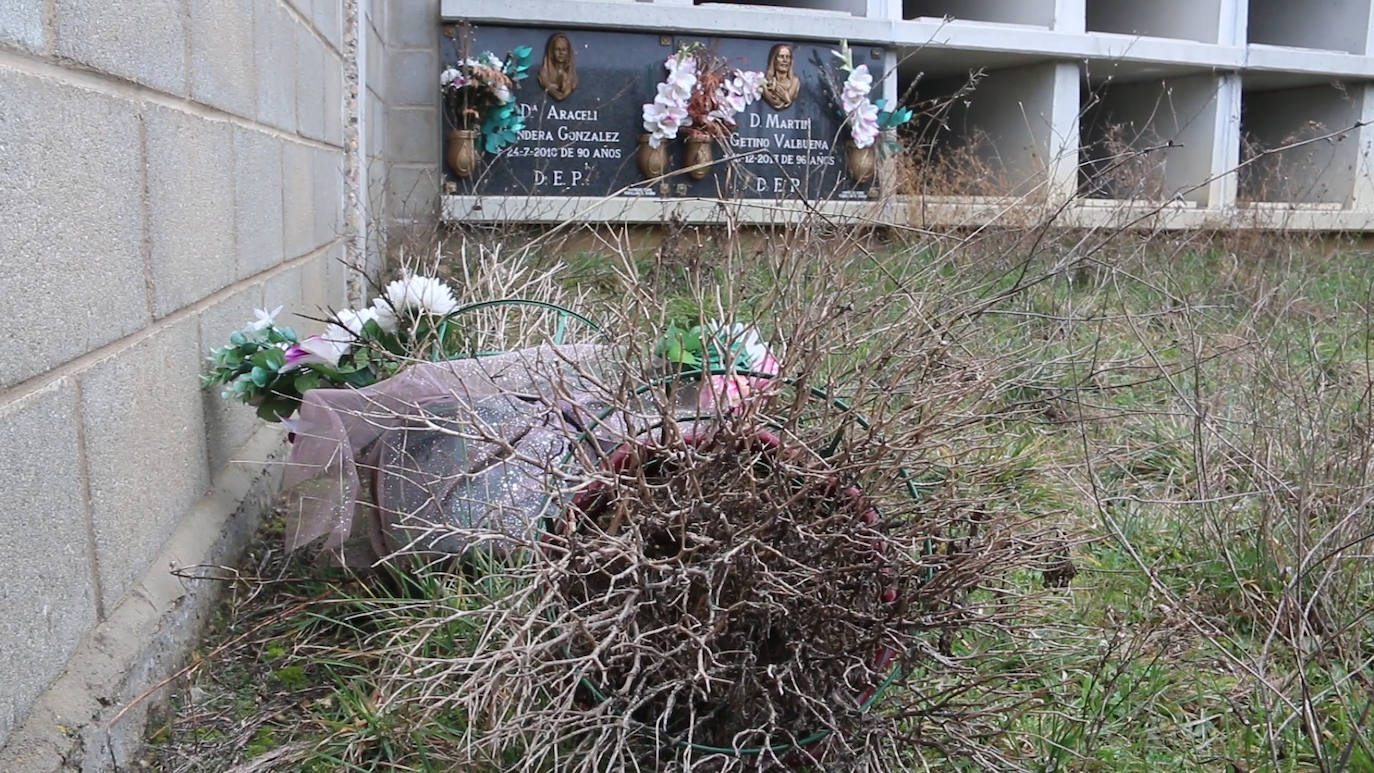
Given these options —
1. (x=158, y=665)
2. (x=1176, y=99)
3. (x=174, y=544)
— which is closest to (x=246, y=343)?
(x=174, y=544)

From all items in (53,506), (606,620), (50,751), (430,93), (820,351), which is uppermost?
(430,93)

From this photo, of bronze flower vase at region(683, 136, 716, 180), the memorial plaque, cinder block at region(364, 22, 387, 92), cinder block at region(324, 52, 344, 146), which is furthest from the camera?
bronze flower vase at region(683, 136, 716, 180)

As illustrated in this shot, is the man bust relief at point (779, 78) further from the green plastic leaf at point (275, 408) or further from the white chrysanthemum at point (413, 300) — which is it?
the green plastic leaf at point (275, 408)

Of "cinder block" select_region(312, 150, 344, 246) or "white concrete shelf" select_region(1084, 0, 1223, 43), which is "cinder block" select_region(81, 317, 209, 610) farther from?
"white concrete shelf" select_region(1084, 0, 1223, 43)

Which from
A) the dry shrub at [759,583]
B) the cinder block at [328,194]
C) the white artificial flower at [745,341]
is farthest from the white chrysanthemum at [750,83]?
the dry shrub at [759,583]

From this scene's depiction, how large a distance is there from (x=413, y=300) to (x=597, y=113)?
3496 millimetres

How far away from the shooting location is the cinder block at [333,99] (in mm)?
3424

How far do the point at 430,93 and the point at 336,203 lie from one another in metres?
1.90

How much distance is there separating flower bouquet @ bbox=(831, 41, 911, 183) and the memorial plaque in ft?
0.32

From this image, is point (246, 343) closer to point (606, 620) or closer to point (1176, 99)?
point (606, 620)

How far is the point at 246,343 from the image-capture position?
2.05 meters

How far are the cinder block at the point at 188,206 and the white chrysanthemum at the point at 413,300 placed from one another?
0.30m

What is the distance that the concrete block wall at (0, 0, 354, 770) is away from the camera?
1.20m

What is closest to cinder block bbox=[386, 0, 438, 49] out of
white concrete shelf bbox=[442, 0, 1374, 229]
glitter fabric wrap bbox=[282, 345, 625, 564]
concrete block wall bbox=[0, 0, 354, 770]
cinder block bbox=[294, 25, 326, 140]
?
white concrete shelf bbox=[442, 0, 1374, 229]
